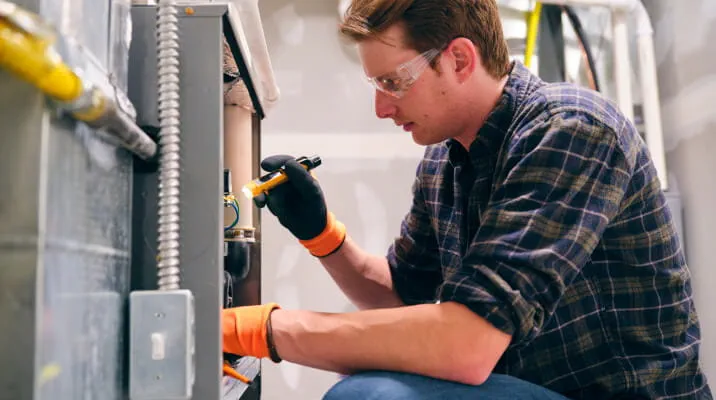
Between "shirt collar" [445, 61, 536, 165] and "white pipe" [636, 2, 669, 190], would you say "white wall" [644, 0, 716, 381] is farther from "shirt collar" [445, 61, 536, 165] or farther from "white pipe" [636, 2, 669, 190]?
"shirt collar" [445, 61, 536, 165]

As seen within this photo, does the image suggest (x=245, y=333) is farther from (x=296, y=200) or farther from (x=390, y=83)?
(x=390, y=83)

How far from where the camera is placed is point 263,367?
1774 millimetres

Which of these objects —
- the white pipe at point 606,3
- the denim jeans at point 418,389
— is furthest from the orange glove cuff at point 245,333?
the white pipe at point 606,3

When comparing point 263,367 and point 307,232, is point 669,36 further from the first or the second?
point 263,367

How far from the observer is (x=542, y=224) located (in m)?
0.88

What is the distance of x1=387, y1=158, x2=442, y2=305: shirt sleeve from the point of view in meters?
1.39

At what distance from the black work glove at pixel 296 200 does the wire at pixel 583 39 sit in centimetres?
110

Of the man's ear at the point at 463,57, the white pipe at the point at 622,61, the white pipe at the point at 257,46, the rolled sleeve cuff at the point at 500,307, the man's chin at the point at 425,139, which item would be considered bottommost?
the rolled sleeve cuff at the point at 500,307

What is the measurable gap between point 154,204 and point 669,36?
66.9 inches

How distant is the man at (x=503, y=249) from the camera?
876 mm

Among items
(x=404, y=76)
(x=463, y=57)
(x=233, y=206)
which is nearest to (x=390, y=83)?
(x=404, y=76)

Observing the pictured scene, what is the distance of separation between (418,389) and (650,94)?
1.29m

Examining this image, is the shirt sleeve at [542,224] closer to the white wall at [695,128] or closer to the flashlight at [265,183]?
the flashlight at [265,183]

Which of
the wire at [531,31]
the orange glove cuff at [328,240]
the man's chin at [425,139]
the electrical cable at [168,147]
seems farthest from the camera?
the wire at [531,31]
